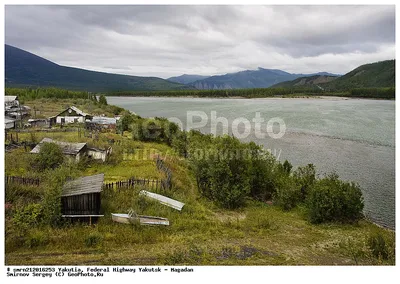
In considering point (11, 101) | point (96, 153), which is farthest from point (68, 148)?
point (11, 101)

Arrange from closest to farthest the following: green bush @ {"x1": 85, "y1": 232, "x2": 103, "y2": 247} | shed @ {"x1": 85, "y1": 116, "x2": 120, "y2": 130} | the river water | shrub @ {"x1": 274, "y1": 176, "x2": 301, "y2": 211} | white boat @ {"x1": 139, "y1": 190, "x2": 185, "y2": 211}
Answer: green bush @ {"x1": 85, "y1": 232, "x2": 103, "y2": 247}
white boat @ {"x1": 139, "y1": 190, "x2": 185, "y2": 211}
shrub @ {"x1": 274, "y1": 176, "x2": 301, "y2": 211}
the river water
shed @ {"x1": 85, "y1": 116, "x2": 120, "y2": 130}

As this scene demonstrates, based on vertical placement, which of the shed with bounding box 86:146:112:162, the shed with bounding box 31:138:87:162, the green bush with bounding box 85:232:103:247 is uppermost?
the shed with bounding box 31:138:87:162

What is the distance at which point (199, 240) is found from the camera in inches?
591

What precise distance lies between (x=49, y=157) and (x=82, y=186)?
33.2ft

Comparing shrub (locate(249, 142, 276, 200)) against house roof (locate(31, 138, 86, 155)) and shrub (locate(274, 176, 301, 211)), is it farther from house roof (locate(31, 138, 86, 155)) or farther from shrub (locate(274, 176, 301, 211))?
house roof (locate(31, 138, 86, 155))

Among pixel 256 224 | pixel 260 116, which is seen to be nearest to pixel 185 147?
pixel 256 224

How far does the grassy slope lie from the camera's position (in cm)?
1270

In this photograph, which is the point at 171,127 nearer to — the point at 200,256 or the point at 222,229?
the point at 222,229

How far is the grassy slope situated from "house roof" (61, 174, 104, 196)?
148 cm

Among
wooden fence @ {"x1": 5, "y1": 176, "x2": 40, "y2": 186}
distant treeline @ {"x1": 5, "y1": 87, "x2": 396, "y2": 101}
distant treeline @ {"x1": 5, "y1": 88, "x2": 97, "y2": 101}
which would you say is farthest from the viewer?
distant treeline @ {"x1": 5, "y1": 87, "x2": 396, "y2": 101}

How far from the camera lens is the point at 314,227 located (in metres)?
19.4

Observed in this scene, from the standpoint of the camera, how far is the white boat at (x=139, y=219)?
1585 centimetres

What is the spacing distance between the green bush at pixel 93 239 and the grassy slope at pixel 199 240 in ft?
0.47

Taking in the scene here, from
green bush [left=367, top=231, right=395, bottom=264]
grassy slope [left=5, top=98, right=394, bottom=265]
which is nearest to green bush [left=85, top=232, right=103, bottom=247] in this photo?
grassy slope [left=5, top=98, right=394, bottom=265]
